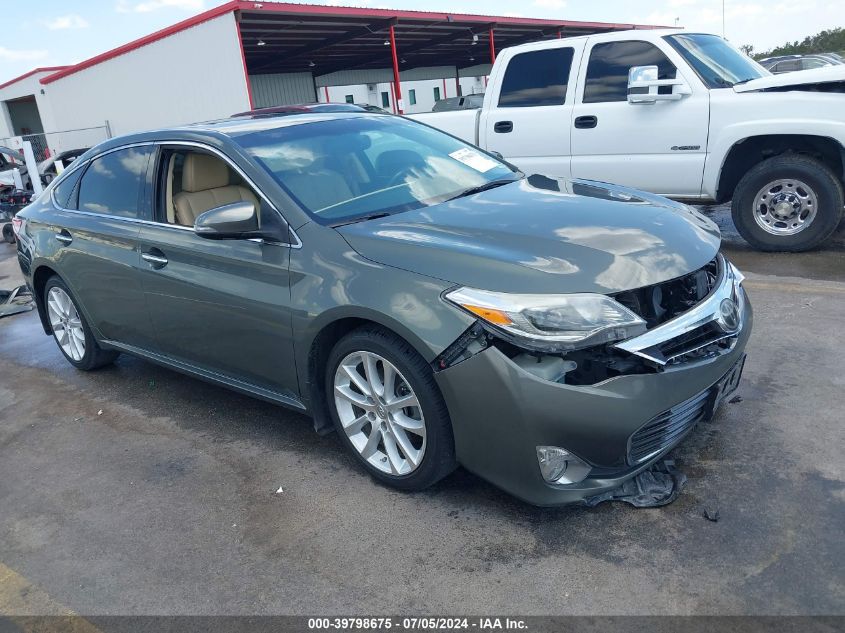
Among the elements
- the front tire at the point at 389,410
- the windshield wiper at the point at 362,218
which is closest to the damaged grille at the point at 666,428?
the front tire at the point at 389,410

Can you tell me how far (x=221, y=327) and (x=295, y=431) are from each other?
73 centimetres

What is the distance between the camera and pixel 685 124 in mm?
6348

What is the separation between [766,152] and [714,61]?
1.04 m

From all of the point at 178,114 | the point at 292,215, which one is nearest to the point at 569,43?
the point at 292,215

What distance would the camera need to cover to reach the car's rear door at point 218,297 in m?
3.37

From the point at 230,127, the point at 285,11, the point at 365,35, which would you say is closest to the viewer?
the point at 230,127

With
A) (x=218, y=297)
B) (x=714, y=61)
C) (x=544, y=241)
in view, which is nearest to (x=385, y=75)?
(x=714, y=61)

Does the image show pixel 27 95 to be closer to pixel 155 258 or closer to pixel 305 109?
pixel 305 109

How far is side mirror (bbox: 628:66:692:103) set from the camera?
20.2ft

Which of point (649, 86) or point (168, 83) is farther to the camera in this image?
point (168, 83)

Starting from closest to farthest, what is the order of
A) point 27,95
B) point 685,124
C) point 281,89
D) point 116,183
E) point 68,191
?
point 116,183 → point 68,191 → point 685,124 → point 281,89 → point 27,95

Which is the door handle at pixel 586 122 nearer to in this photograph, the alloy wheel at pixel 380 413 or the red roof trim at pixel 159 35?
the alloy wheel at pixel 380 413

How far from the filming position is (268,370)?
138 inches

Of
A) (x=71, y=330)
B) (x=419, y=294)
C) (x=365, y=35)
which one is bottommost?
(x=71, y=330)
